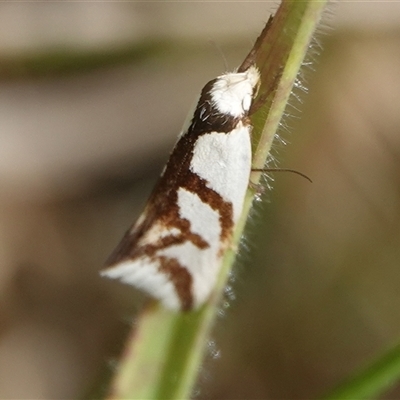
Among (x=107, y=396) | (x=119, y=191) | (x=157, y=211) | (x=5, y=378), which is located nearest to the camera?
(x=107, y=396)

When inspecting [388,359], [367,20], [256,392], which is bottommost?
[388,359]

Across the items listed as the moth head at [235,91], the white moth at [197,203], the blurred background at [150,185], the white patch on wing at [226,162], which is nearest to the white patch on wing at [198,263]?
the white moth at [197,203]

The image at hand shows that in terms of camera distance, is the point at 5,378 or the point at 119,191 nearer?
the point at 5,378

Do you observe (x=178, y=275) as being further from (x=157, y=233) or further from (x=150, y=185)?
(x=150, y=185)

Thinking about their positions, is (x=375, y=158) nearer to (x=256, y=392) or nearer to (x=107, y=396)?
(x=256, y=392)

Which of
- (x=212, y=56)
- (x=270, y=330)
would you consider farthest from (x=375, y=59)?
(x=270, y=330)

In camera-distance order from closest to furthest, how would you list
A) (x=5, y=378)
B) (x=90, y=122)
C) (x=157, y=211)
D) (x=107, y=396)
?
1. (x=107, y=396)
2. (x=157, y=211)
3. (x=5, y=378)
4. (x=90, y=122)

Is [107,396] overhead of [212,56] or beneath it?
beneath

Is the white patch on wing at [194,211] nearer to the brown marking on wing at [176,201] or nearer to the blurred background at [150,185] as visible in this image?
the brown marking on wing at [176,201]
